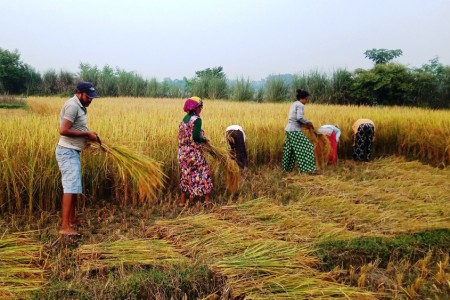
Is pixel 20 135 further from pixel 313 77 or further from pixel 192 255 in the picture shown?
pixel 313 77

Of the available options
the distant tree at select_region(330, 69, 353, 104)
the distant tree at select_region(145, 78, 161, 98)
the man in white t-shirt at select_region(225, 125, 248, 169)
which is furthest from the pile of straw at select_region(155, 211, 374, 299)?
the distant tree at select_region(145, 78, 161, 98)

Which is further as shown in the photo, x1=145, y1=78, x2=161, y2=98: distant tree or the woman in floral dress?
x1=145, y1=78, x2=161, y2=98: distant tree

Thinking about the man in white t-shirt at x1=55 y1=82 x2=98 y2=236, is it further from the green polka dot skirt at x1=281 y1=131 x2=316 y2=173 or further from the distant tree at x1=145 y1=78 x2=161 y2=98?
the distant tree at x1=145 y1=78 x2=161 y2=98

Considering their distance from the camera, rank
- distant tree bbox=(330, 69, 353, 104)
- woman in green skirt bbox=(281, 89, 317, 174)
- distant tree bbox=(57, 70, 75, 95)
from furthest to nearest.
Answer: distant tree bbox=(57, 70, 75, 95) → distant tree bbox=(330, 69, 353, 104) → woman in green skirt bbox=(281, 89, 317, 174)

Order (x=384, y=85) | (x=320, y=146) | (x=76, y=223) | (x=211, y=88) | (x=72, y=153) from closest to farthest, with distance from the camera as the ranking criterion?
(x=72, y=153) < (x=76, y=223) < (x=320, y=146) < (x=384, y=85) < (x=211, y=88)

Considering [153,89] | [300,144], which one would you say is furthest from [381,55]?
[300,144]

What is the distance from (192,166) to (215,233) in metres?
1.17

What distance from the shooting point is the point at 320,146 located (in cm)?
641

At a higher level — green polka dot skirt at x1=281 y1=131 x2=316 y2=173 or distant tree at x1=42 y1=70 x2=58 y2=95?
distant tree at x1=42 y1=70 x2=58 y2=95

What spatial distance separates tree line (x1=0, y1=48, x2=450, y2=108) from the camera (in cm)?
1432

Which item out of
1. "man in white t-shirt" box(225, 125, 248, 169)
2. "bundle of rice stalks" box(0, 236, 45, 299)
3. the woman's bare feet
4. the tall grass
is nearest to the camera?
"bundle of rice stalks" box(0, 236, 45, 299)

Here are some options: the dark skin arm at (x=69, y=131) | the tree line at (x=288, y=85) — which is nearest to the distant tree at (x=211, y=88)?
the tree line at (x=288, y=85)

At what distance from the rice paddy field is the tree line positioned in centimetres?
942

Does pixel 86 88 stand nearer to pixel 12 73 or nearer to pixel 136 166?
pixel 136 166
